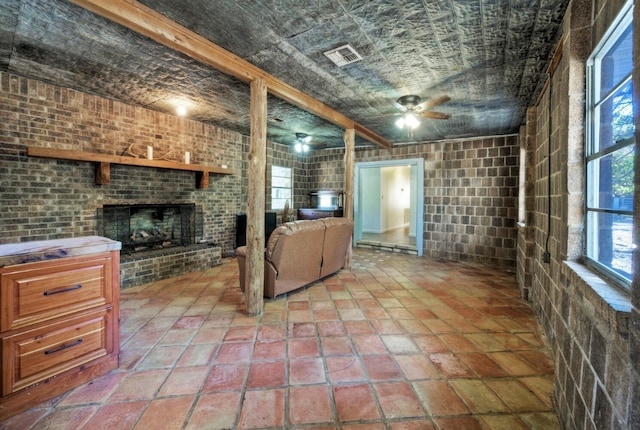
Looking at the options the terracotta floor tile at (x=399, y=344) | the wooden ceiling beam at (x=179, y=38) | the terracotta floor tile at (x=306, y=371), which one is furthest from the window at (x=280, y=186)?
the terracotta floor tile at (x=306, y=371)

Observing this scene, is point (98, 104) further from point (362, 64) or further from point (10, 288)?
point (362, 64)

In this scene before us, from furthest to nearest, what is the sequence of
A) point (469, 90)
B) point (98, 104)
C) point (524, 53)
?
point (98, 104) < point (469, 90) < point (524, 53)

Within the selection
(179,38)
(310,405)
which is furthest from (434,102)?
(310,405)

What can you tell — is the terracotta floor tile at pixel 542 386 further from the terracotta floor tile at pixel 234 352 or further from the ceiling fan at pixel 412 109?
the ceiling fan at pixel 412 109

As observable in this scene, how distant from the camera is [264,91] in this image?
2867 millimetres

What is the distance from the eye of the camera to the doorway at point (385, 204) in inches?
273

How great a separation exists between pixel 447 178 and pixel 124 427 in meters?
6.18

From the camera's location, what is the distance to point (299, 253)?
11.0 feet

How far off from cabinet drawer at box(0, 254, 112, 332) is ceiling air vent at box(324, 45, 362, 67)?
251 cm

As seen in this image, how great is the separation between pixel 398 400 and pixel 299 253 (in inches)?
77.7

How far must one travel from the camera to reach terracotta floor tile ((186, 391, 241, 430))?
1.47 m

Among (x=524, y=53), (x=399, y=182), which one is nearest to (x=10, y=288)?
(x=524, y=53)

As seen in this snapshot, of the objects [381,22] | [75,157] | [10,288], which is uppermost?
[381,22]

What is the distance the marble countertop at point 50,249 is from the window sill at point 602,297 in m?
2.64
